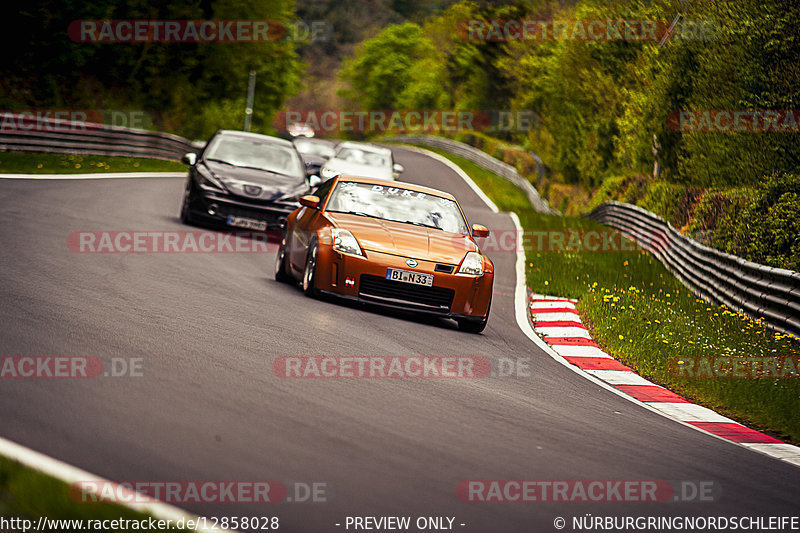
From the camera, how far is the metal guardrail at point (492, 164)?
40.6 meters

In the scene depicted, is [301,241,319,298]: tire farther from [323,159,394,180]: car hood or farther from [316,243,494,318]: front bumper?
[323,159,394,180]: car hood

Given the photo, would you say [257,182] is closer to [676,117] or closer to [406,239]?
[406,239]

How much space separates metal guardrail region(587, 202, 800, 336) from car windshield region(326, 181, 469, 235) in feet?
12.6

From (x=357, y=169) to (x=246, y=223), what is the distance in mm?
9542

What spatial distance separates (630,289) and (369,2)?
135391 millimetres

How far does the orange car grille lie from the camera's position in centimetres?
998

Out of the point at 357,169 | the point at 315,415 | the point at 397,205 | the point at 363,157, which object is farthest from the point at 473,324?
the point at 363,157

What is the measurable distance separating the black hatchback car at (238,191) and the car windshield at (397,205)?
4.21 m

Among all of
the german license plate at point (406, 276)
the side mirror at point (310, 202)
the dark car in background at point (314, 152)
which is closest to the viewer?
the german license plate at point (406, 276)

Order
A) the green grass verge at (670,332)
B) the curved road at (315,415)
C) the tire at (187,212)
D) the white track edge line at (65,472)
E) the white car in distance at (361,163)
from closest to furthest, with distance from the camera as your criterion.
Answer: the white track edge line at (65,472) < the curved road at (315,415) < the green grass verge at (670,332) < the tire at (187,212) < the white car in distance at (361,163)

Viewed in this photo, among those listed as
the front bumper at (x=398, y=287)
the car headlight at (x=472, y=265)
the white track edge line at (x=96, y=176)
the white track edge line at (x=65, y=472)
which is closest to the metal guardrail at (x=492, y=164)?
the white track edge line at (x=96, y=176)

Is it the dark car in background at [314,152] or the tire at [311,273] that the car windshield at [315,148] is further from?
the tire at [311,273]

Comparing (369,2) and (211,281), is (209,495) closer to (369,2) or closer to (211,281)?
(211,281)

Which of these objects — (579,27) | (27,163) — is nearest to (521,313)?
(27,163)
